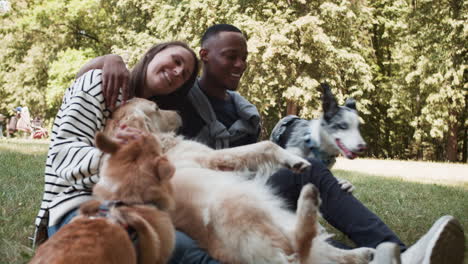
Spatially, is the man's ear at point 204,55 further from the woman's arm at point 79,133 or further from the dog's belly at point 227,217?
the dog's belly at point 227,217

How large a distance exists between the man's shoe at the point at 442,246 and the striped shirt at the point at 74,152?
2024 millimetres

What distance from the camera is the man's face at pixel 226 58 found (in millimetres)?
4430

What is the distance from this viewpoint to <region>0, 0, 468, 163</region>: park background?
2050 centimetres

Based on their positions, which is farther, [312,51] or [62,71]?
[62,71]

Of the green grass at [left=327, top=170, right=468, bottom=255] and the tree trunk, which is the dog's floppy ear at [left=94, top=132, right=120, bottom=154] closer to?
the green grass at [left=327, top=170, right=468, bottom=255]

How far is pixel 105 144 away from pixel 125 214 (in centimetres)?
42

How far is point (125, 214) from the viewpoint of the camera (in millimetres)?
2166

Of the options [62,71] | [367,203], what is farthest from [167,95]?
[62,71]

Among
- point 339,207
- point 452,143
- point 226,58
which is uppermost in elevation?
point 226,58

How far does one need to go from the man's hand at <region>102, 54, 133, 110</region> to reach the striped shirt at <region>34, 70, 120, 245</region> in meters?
0.05

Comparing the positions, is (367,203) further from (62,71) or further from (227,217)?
(62,71)

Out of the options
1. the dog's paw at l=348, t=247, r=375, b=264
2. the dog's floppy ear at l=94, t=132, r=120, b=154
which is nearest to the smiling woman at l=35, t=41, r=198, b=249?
the dog's floppy ear at l=94, t=132, r=120, b=154

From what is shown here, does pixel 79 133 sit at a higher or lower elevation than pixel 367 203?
higher

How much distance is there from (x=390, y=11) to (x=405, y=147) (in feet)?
29.7
